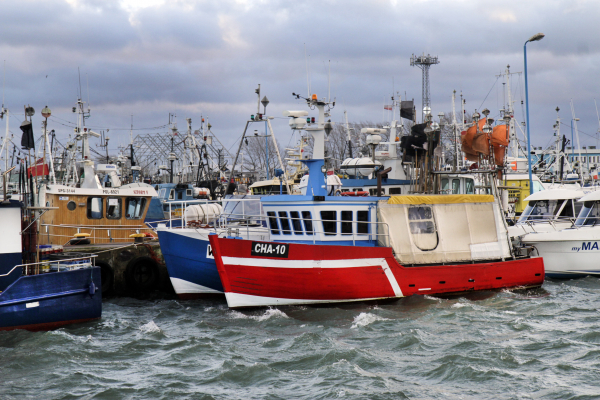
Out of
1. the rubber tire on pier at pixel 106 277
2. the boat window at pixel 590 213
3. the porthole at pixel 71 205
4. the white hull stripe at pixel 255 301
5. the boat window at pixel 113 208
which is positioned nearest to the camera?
the white hull stripe at pixel 255 301

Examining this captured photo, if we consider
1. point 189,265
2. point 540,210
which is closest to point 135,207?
point 189,265

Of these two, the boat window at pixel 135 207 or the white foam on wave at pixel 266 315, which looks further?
the boat window at pixel 135 207

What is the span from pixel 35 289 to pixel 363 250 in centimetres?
828

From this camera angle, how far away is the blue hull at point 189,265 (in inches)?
719

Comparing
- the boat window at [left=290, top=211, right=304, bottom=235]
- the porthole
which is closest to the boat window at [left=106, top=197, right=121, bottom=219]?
the porthole

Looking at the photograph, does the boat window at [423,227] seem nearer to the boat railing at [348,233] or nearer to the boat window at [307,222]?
the boat railing at [348,233]

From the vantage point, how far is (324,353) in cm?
1252

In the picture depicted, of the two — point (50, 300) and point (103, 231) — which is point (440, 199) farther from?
point (103, 231)

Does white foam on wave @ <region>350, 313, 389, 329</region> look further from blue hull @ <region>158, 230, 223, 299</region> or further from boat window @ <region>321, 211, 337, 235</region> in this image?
blue hull @ <region>158, 230, 223, 299</region>

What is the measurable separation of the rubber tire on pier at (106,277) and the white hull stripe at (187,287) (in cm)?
265

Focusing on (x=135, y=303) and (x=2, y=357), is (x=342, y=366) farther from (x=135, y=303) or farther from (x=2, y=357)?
(x=135, y=303)

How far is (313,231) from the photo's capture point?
55.4ft

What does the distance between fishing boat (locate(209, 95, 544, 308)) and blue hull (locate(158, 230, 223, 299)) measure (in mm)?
2159

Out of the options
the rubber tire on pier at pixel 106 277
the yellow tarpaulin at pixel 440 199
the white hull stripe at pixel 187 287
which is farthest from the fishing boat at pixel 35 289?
the yellow tarpaulin at pixel 440 199
